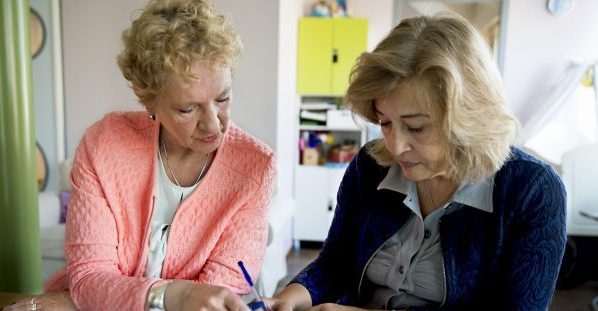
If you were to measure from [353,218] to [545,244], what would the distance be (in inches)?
17.7

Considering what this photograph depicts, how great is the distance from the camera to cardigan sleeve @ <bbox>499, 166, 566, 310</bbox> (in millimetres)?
984

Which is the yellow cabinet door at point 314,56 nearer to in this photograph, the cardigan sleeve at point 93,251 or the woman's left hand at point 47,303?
the cardigan sleeve at point 93,251

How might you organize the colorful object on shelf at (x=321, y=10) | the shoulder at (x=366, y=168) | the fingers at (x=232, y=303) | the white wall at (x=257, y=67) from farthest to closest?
the colorful object on shelf at (x=321, y=10), the white wall at (x=257, y=67), the shoulder at (x=366, y=168), the fingers at (x=232, y=303)

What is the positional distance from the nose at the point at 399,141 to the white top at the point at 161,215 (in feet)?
1.61

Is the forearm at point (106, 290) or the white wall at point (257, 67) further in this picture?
the white wall at point (257, 67)

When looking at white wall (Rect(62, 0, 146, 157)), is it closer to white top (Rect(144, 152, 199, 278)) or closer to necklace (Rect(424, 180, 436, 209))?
white top (Rect(144, 152, 199, 278))

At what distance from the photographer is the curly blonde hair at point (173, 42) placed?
1013 mm

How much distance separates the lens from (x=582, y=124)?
3.58m

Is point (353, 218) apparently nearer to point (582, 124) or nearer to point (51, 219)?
point (51, 219)

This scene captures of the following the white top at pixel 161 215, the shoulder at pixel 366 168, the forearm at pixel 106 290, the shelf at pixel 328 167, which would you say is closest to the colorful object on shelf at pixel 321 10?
the shelf at pixel 328 167

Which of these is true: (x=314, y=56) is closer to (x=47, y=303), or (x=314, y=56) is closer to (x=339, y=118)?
Answer: (x=339, y=118)

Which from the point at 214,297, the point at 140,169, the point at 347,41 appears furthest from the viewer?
the point at 347,41

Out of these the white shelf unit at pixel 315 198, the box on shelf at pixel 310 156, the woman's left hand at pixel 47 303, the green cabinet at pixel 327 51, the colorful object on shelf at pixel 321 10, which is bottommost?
the white shelf unit at pixel 315 198

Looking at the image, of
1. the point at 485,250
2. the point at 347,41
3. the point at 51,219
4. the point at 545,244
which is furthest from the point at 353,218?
the point at 347,41
